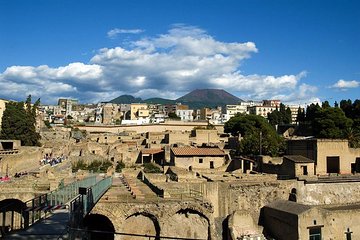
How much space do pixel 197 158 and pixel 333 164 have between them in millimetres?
13416

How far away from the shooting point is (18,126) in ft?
173

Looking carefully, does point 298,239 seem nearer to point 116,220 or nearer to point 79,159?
point 116,220

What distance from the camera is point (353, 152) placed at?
39062mm

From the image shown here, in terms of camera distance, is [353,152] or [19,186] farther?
[353,152]

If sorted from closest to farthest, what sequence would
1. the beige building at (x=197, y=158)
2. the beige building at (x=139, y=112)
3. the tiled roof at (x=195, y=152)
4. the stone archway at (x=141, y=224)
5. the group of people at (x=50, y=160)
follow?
the stone archway at (x=141, y=224), the beige building at (x=197, y=158), the tiled roof at (x=195, y=152), the group of people at (x=50, y=160), the beige building at (x=139, y=112)

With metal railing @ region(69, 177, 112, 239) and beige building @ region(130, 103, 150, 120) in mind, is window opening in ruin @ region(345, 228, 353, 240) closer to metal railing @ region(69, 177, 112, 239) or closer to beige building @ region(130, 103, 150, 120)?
metal railing @ region(69, 177, 112, 239)

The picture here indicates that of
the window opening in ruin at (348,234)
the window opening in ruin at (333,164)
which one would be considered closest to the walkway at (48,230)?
the window opening in ruin at (348,234)

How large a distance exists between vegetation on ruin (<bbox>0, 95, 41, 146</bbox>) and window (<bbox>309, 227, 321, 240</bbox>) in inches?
1598

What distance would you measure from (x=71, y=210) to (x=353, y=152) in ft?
108

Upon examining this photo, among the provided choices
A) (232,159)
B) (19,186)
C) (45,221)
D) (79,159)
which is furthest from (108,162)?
(45,221)

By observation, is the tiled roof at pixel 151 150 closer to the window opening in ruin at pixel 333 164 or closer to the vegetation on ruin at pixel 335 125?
the window opening in ruin at pixel 333 164

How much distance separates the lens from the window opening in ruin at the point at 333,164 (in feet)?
125

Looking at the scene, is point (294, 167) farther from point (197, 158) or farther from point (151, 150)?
point (151, 150)

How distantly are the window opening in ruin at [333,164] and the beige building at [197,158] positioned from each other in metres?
10.7
